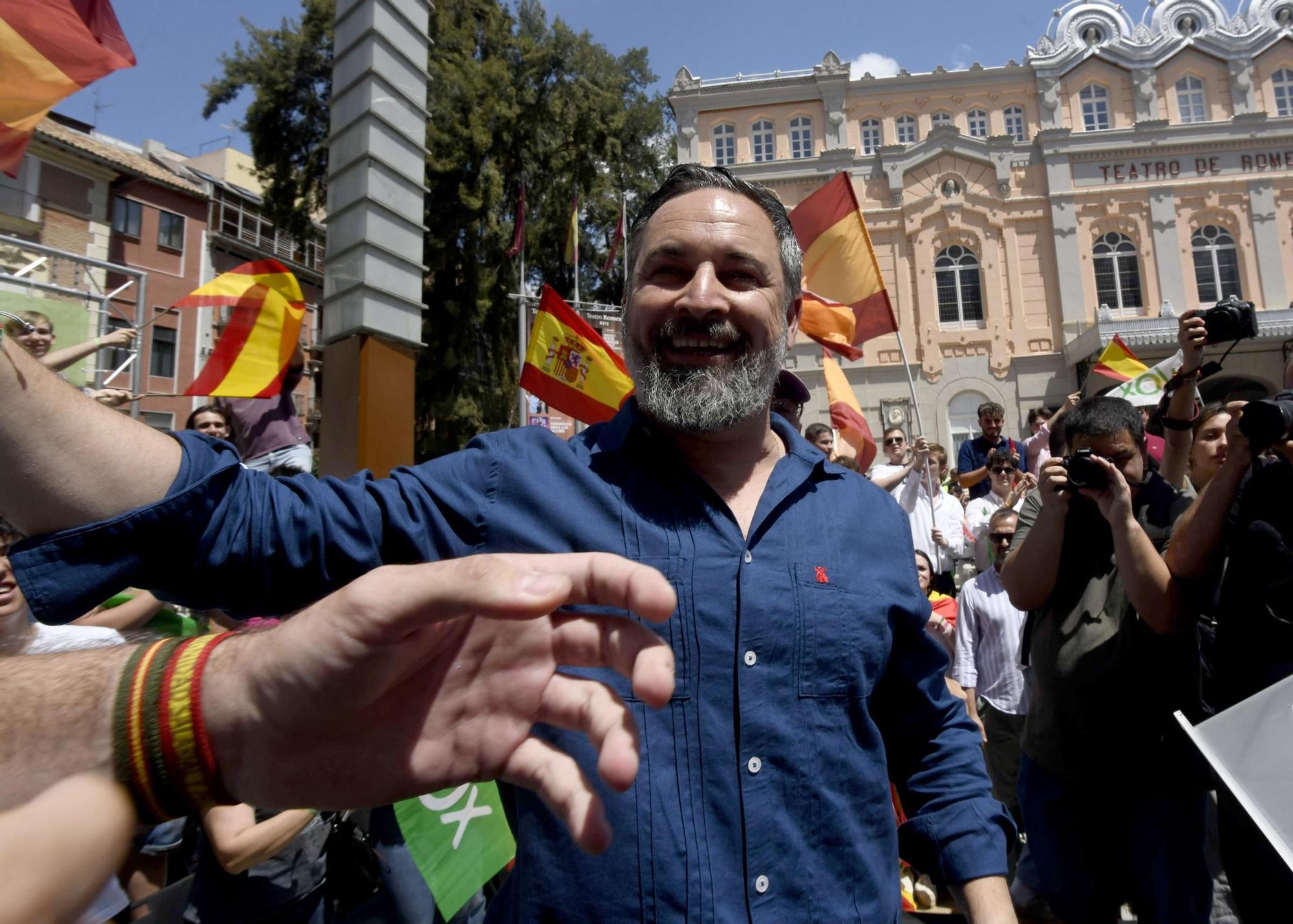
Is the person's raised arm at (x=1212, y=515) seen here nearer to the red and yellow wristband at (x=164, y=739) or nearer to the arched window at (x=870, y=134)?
the red and yellow wristband at (x=164, y=739)

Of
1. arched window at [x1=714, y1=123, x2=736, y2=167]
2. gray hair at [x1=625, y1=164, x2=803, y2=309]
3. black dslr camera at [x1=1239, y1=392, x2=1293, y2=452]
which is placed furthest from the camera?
arched window at [x1=714, y1=123, x2=736, y2=167]

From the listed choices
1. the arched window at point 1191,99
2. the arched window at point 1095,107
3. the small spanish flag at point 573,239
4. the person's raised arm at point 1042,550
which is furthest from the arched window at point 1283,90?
the person's raised arm at point 1042,550

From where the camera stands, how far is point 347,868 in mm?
2721

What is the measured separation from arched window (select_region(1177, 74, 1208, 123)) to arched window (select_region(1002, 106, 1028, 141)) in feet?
14.7

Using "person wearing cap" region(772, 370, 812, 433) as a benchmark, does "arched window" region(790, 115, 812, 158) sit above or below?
above

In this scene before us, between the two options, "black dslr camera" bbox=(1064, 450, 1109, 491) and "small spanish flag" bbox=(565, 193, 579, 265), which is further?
"small spanish flag" bbox=(565, 193, 579, 265)

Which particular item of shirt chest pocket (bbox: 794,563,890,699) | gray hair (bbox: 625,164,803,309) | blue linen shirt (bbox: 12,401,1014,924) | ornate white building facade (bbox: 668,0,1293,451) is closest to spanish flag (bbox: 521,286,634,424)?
gray hair (bbox: 625,164,803,309)

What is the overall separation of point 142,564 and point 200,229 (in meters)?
30.1

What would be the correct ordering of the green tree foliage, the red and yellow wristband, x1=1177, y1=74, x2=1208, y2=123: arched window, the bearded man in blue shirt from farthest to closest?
1. x1=1177, y1=74, x2=1208, y2=123: arched window
2. the green tree foliage
3. the bearded man in blue shirt
4. the red and yellow wristband

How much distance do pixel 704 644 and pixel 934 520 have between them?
597 centimetres

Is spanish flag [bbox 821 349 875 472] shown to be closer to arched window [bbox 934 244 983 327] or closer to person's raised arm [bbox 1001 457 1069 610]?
person's raised arm [bbox 1001 457 1069 610]

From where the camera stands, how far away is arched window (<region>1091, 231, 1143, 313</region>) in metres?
23.7

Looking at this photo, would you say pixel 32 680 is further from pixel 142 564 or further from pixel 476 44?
pixel 476 44

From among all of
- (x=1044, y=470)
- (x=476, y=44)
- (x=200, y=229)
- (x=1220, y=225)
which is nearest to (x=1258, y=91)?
(x=1220, y=225)
